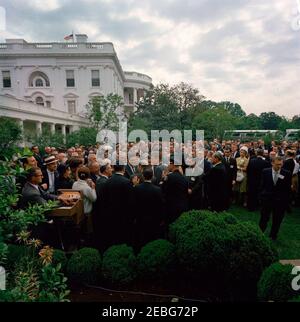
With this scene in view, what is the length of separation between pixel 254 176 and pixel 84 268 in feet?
17.3

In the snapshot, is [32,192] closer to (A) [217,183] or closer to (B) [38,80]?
(A) [217,183]

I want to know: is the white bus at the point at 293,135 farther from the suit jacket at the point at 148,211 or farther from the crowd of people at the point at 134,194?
the suit jacket at the point at 148,211

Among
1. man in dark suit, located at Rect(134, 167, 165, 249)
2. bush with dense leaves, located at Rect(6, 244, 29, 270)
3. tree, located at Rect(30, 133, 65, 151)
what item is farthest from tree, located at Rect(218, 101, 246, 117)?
bush with dense leaves, located at Rect(6, 244, 29, 270)

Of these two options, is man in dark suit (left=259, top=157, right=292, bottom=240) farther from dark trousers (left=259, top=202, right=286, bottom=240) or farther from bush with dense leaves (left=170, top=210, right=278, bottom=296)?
A: bush with dense leaves (left=170, top=210, right=278, bottom=296)

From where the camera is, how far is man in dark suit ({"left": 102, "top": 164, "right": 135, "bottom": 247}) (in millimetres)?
3777

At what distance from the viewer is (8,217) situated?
188 centimetres

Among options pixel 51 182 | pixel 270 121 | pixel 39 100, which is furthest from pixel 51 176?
pixel 270 121

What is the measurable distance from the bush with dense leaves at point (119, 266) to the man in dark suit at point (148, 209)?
1.68 ft

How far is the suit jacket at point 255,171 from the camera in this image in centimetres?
678

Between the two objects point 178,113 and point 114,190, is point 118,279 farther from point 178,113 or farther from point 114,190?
point 178,113

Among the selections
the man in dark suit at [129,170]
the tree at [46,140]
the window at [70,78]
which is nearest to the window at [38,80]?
the window at [70,78]

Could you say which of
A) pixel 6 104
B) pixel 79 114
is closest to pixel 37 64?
pixel 79 114

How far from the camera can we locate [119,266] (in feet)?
10.6
